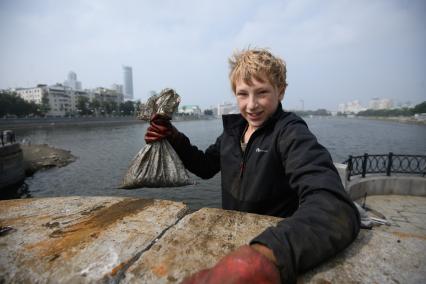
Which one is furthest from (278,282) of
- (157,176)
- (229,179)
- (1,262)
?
(157,176)

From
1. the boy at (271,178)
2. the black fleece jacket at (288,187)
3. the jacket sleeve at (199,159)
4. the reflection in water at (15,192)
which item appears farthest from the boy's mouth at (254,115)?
the reflection in water at (15,192)

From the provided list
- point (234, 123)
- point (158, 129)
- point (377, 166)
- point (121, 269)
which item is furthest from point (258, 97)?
point (377, 166)

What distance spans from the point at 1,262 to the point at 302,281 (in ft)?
5.18

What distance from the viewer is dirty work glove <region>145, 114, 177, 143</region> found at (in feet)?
7.82

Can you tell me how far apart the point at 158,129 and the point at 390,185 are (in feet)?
33.6

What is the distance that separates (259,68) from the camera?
1861 millimetres

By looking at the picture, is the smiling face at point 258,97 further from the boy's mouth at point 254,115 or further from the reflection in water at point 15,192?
the reflection in water at point 15,192

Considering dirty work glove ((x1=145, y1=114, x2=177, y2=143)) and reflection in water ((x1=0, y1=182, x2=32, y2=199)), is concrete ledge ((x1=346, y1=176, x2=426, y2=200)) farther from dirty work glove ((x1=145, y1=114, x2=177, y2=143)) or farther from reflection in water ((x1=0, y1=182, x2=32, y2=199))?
reflection in water ((x1=0, y1=182, x2=32, y2=199))

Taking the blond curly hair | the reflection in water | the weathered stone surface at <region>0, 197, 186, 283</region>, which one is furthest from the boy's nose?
the reflection in water

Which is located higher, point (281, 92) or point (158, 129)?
point (281, 92)

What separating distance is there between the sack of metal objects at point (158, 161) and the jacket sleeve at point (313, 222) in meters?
1.41

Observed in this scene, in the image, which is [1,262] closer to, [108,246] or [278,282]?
[108,246]

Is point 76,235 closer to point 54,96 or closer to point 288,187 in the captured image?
point 288,187

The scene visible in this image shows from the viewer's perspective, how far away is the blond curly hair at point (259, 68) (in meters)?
1.87
